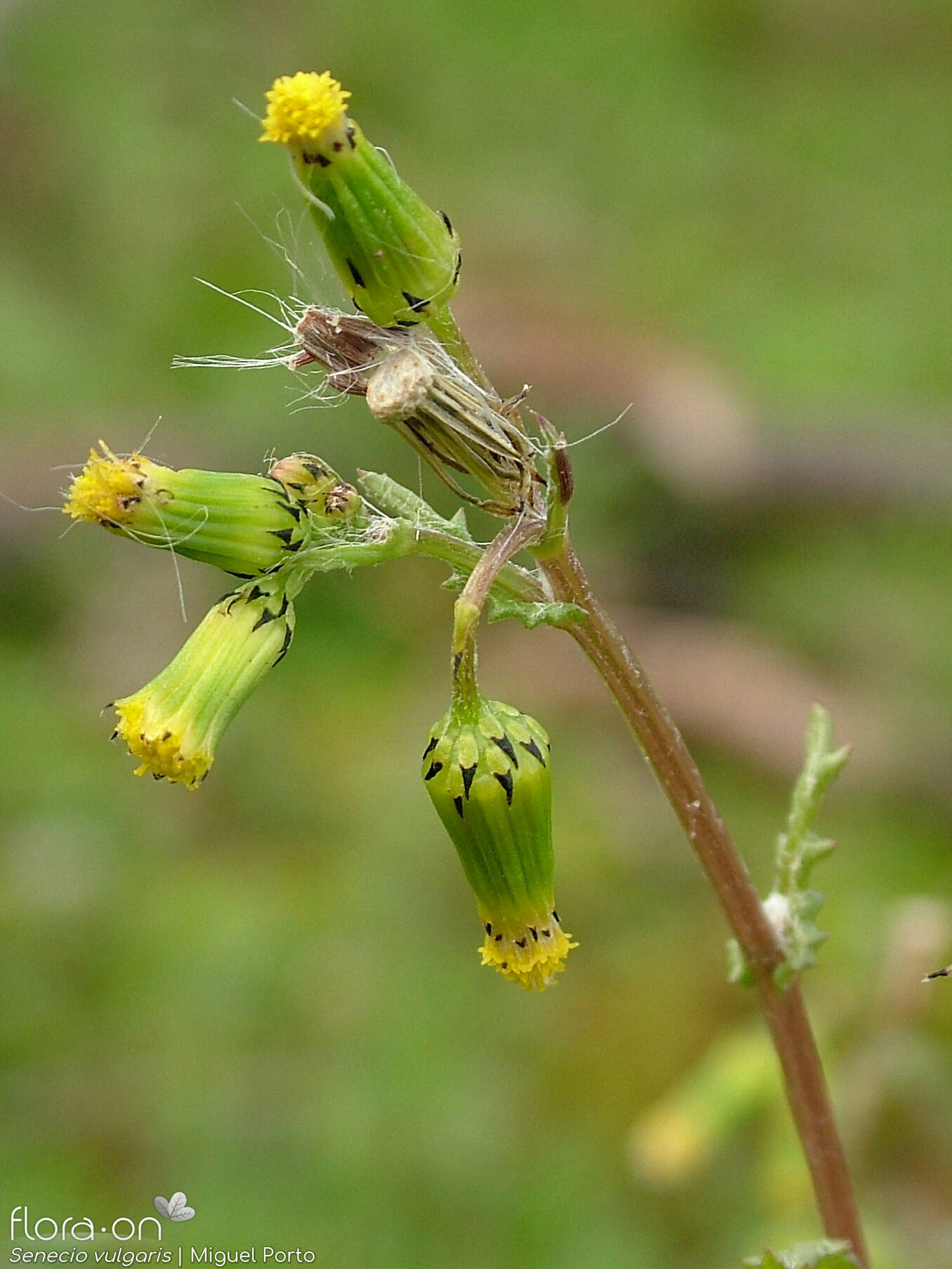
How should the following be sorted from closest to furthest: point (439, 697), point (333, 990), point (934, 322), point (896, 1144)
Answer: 1. point (896, 1144)
2. point (333, 990)
3. point (439, 697)
4. point (934, 322)

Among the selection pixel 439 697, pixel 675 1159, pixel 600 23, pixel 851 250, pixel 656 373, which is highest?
pixel 600 23

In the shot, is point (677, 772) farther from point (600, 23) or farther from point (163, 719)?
point (600, 23)

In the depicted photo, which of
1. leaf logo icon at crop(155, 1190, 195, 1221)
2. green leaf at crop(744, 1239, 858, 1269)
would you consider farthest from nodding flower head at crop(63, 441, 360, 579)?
leaf logo icon at crop(155, 1190, 195, 1221)

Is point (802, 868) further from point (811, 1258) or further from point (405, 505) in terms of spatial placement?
point (405, 505)

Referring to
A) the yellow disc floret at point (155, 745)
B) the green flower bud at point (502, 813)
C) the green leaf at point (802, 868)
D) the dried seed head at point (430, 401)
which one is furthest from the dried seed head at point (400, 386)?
the green leaf at point (802, 868)

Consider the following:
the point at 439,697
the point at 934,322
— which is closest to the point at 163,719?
the point at 439,697

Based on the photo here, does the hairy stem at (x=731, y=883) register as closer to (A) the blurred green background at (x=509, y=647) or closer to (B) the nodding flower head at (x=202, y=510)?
(B) the nodding flower head at (x=202, y=510)

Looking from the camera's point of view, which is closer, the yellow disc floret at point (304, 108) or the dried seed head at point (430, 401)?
the yellow disc floret at point (304, 108)
